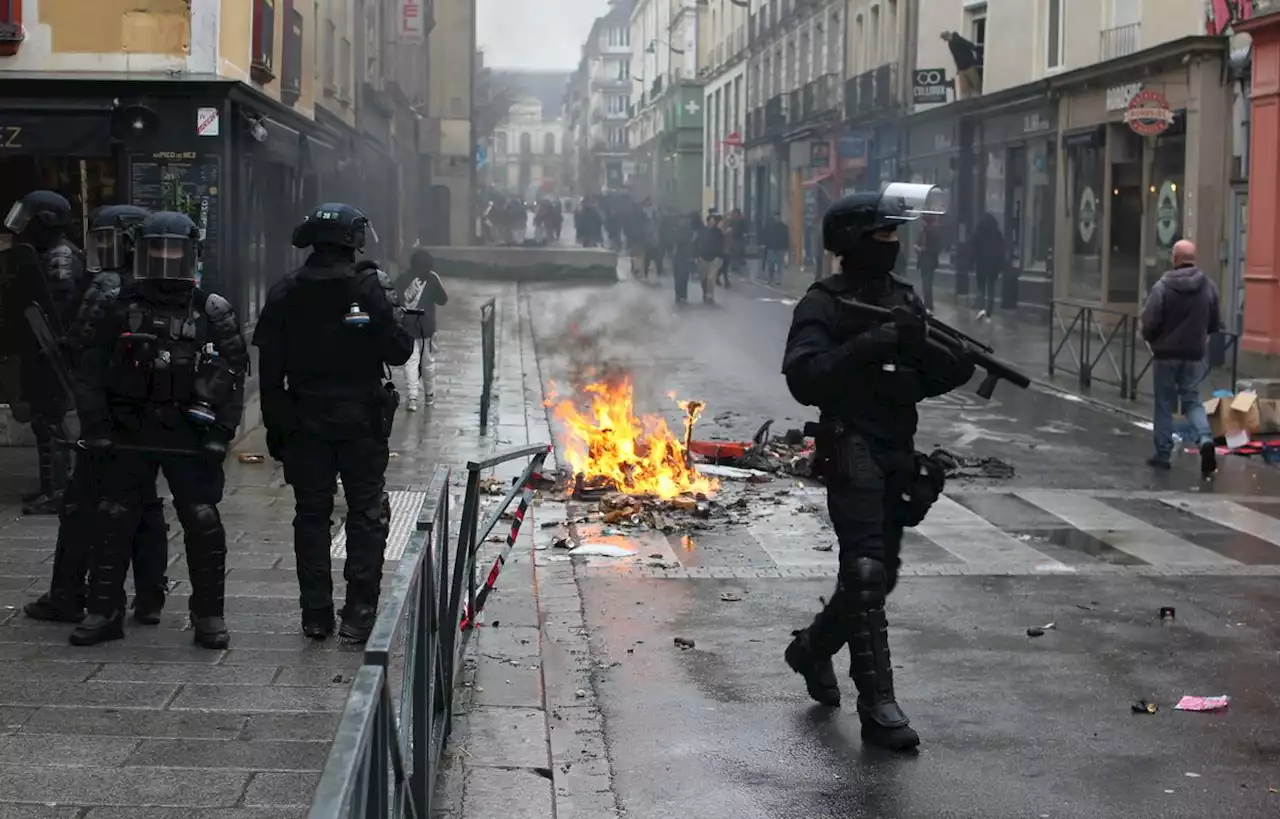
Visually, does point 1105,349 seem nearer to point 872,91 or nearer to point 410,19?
point 410,19

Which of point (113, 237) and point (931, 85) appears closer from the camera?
point (113, 237)

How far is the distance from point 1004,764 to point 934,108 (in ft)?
102

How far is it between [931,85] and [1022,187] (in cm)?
361

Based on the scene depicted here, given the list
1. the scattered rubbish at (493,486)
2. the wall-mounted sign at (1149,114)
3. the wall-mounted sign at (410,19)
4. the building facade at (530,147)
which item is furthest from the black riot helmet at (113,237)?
the building facade at (530,147)

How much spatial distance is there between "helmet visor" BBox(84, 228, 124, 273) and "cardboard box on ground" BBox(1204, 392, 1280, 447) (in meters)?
9.82

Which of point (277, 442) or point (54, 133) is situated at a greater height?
point (54, 133)

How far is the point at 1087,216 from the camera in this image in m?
27.5

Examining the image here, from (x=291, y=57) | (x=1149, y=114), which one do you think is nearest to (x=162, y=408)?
(x=291, y=57)

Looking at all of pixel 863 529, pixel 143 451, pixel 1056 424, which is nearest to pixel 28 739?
pixel 143 451

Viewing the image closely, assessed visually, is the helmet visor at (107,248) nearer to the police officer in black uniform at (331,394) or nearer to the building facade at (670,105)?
the police officer in black uniform at (331,394)

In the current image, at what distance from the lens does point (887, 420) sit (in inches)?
231

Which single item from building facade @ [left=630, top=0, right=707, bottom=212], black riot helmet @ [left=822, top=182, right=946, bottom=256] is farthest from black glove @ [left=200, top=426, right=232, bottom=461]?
building facade @ [left=630, top=0, right=707, bottom=212]

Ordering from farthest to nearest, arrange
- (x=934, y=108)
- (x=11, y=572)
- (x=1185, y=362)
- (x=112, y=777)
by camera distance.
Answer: (x=934, y=108) < (x=1185, y=362) < (x=11, y=572) < (x=112, y=777)

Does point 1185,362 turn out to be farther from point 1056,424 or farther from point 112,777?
point 112,777
